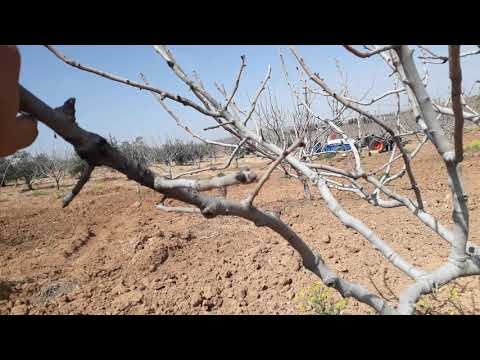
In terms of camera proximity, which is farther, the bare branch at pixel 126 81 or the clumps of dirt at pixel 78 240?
the clumps of dirt at pixel 78 240

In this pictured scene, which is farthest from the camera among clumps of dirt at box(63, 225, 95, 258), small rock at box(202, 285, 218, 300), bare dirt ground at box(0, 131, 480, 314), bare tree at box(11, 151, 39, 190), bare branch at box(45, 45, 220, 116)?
bare tree at box(11, 151, 39, 190)

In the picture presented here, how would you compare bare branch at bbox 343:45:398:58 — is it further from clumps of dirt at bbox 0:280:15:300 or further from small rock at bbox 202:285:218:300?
clumps of dirt at bbox 0:280:15:300

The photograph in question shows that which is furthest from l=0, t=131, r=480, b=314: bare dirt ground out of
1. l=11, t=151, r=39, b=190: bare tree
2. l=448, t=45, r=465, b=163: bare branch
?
l=11, t=151, r=39, b=190: bare tree

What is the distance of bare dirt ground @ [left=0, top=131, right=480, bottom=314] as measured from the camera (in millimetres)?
2773

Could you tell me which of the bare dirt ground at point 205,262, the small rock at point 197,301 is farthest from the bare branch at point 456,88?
the small rock at point 197,301

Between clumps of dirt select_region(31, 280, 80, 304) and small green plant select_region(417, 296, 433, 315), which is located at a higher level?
small green plant select_region(417, 296, 433, 315)

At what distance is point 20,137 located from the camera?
1.71 feet

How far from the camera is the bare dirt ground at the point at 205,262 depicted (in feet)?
9.10

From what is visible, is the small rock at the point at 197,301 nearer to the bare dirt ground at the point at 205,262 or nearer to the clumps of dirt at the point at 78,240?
the bare dirt ground at the point at 205,262

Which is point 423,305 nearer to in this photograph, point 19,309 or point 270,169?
point 270,169
